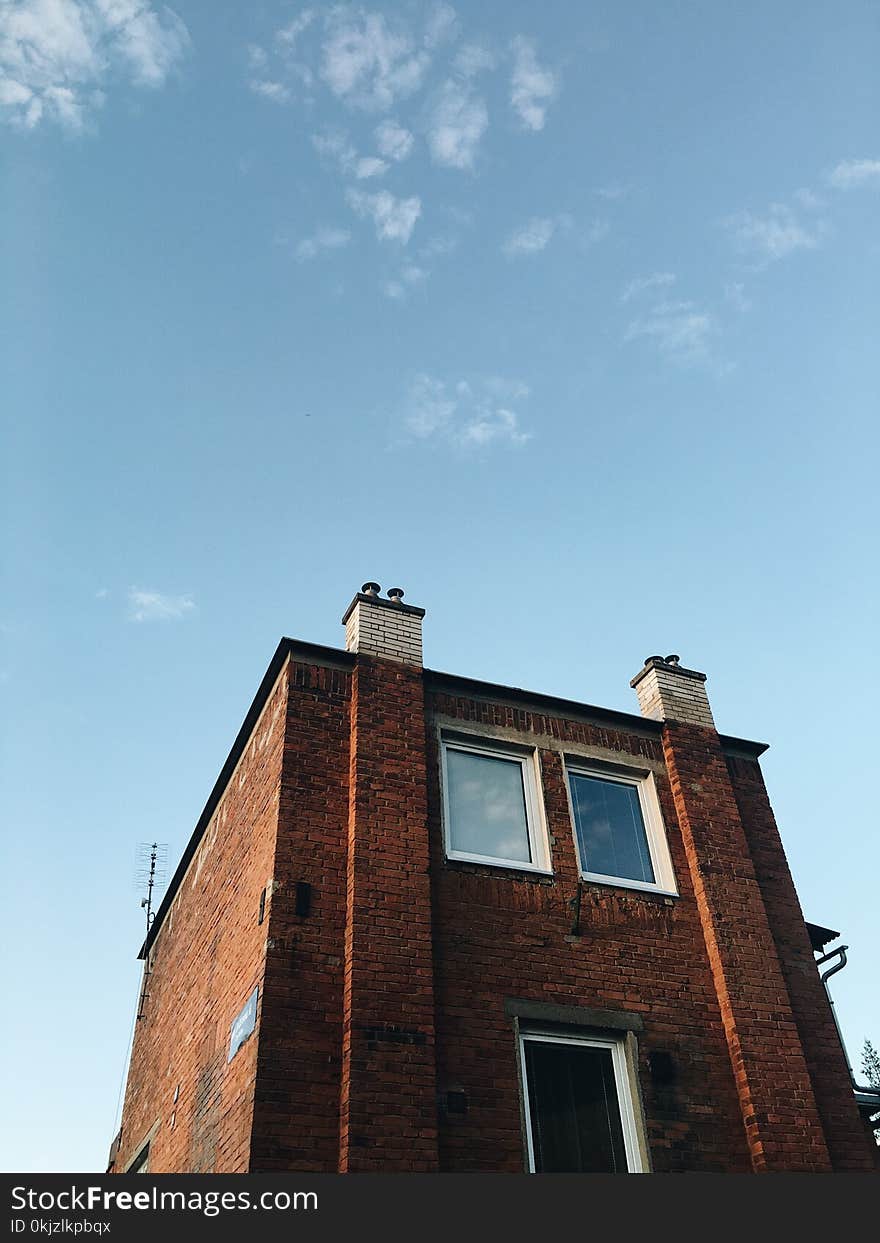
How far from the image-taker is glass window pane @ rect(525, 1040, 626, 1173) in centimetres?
867

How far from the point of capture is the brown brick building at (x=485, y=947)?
8.32 meters

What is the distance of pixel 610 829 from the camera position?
434 inches

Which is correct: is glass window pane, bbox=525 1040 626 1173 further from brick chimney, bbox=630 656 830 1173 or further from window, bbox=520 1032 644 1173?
brick chimney, bbox=630 656 830 1173

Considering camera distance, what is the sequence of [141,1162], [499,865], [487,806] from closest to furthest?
[499,865]
[487,806]
[141,1162]

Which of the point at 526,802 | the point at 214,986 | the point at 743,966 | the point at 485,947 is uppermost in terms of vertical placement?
the point at 526,802

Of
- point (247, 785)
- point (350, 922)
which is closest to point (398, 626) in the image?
point (247, 785)

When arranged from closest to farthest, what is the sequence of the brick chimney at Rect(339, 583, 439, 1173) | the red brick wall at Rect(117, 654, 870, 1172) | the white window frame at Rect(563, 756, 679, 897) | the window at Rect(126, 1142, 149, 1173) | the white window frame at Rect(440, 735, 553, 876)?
the brick chimney at Rect(339, 583, 439, 1173) < the red brick wall at Rect(117, 654, 870, 1172) < the white window frame at Rect(440, 735, 553, 876) < the white window frame at Rect(563, 756, 679, 897) < the window at Rect(126, 1142, 149, 1173)

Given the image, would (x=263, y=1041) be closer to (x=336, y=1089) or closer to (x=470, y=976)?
(x=336, y=1089)

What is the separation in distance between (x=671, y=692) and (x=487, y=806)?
3071 millimetres

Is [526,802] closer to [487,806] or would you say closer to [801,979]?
[487,806]

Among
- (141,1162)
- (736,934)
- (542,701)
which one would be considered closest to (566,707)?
(542,701)

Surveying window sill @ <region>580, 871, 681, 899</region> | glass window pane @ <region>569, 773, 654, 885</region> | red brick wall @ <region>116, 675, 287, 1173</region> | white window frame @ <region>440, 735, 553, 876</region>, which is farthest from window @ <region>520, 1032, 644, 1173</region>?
red brick wall @ <region>116, 675, 287, 1173</region>

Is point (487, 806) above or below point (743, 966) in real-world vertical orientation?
above

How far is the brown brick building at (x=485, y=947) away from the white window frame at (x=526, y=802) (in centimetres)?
3
